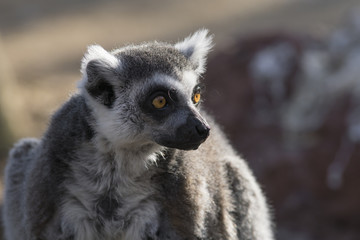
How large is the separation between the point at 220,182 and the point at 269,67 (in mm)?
4142

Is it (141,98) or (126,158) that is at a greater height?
(141,98)

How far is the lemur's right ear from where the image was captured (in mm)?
4582

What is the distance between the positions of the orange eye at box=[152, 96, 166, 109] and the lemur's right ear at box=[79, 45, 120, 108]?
1.09 feet

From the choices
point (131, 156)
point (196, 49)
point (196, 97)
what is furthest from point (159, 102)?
point (196, 49)

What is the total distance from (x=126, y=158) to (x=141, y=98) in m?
0.50

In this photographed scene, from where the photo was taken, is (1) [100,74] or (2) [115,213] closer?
(1) [100,74]

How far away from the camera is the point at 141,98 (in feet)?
15.1

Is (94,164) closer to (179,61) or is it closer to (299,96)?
(179,61)

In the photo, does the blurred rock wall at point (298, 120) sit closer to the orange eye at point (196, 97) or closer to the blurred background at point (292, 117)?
the blurred background at point (292, 117)

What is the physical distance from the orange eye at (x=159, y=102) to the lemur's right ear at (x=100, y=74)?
33 cm

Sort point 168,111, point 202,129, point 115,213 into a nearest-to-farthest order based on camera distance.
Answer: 1. point 202,129
2. point 168,111
3. point 115,213

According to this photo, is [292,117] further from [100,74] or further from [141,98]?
[100,74]

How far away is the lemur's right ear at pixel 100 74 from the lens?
15.0 feet

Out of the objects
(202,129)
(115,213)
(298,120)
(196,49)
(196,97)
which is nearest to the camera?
(202,129)
